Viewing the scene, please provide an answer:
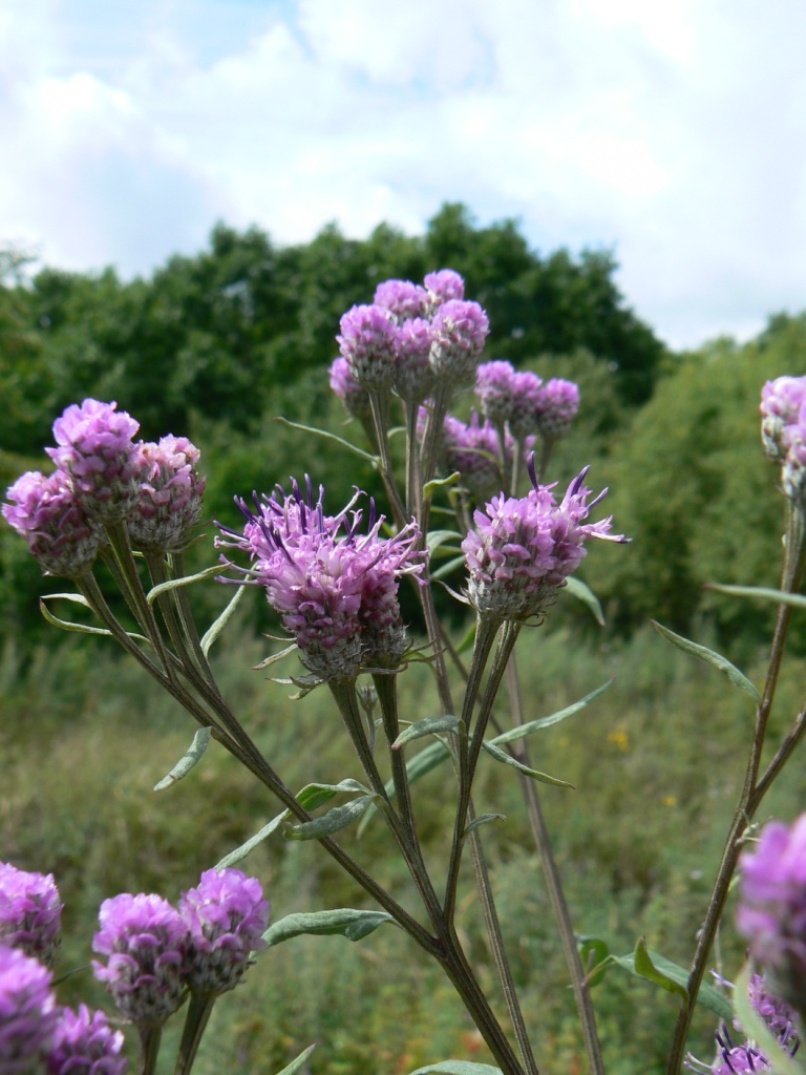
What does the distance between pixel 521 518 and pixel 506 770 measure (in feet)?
18.4

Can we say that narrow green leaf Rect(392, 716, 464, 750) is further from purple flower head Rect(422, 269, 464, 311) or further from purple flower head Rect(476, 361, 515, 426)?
purple flower head Rect(476, 361, 515, 426)

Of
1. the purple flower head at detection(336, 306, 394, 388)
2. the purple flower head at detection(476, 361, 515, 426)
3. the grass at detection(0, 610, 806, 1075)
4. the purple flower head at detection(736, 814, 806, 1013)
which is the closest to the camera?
the purple flower head at detection(736, 814, 806, 1013)

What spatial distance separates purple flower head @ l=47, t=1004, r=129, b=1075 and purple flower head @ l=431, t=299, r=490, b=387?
3.21ft

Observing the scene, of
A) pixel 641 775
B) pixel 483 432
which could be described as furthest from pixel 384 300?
pixel 641 775

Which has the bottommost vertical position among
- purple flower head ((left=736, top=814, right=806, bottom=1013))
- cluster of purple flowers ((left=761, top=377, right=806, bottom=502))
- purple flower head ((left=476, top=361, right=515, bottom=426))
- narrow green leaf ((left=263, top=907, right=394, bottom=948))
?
narrow green leaf ((left=263, top=907, right=394, bottom=948))

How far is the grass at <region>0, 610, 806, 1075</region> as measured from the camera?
3.74 metres

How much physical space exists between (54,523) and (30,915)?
0.39 m

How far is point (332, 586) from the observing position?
3.18 feet

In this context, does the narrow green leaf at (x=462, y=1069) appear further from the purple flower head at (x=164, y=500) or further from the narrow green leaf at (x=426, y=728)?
the purple flower head at (x=164, y=500)

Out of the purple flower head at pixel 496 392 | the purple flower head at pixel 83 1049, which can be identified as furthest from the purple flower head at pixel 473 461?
the purple flower head at pixel 83 1049

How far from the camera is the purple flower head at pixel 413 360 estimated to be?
139 cm

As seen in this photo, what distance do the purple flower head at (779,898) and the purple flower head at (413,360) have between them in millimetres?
1017

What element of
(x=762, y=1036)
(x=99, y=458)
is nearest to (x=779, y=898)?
(x=762, y=1036)

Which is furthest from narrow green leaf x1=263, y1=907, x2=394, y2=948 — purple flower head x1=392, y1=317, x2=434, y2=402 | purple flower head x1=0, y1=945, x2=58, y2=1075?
purple flower head x1=392, y1=317, x2=434, y2=402
